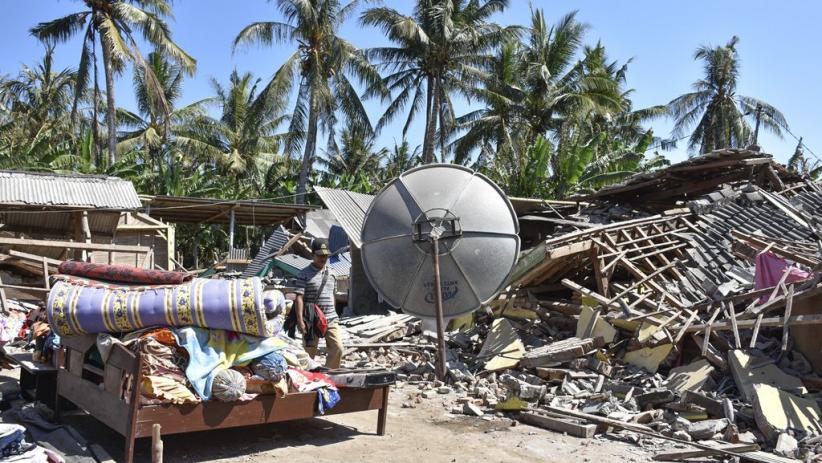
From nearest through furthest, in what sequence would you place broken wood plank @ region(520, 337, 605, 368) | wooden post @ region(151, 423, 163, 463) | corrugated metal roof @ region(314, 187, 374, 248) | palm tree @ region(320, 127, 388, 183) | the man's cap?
wooden post @ region(151, 423, 163, 463) → the man's cap → broken wood plank @ region(520, 337, 605, 368) → corrugated metal roof @ region(314, 187, 374, 248) → palm tree @ region(320, 127, 388, 183)

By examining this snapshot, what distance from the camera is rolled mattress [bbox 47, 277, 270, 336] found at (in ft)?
16.3

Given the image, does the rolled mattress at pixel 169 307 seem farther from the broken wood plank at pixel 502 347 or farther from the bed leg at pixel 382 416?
the broken wood plank at pixel 502 347

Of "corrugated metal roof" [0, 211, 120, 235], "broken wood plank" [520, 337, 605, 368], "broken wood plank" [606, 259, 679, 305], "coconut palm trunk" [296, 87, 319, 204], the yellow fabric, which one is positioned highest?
"coconut palm trunk" [296, 87, 319, 204]

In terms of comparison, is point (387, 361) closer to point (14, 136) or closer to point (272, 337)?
point (272, 337)

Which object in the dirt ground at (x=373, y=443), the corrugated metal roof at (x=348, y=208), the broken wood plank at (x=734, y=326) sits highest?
the corrugated metal roof at (x=348, y=208)

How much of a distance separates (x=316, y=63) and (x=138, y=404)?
75.6 ft

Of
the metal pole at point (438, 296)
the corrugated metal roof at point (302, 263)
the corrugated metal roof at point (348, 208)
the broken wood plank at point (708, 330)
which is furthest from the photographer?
the corrugated metal roof at point (302, 263)

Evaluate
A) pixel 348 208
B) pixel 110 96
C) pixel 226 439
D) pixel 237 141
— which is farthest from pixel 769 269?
pixel 237 141

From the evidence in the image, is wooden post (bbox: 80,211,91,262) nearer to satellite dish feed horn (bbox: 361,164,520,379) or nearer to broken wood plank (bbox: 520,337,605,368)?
satellite dish feed horn (bbox: 361,164,520,379)

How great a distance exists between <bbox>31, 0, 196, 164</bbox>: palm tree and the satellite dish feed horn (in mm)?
18706

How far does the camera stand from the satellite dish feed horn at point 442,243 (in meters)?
8.59

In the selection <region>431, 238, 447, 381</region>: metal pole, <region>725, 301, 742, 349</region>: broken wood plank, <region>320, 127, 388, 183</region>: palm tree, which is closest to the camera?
<region>725, 301, 742, 349</region>: broken wood plank

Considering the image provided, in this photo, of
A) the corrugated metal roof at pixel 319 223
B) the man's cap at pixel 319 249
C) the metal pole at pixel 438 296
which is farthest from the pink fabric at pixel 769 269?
the corrugated metal roof at pixel 319 223

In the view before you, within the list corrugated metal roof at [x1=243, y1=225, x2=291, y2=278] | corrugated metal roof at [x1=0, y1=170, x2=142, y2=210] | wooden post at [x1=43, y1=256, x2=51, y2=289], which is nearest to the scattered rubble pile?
wooden post at [x1=43, y1=256, x2=51, y2=289]
